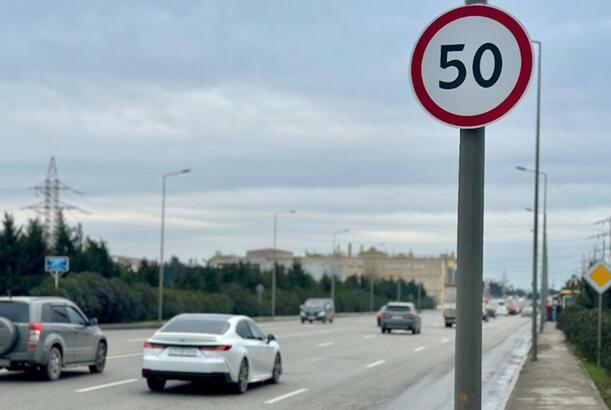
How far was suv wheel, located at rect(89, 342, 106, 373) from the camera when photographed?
22938 mm

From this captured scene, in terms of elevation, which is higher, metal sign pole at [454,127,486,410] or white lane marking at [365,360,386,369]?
metal sign pole at [454,127,486,410]

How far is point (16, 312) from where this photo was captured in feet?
67.6

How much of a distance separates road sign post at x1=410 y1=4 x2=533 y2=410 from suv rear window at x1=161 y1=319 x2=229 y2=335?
1499cm

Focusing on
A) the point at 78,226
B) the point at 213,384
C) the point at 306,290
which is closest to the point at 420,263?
the point at 306,290

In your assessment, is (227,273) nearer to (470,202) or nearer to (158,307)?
(158,307)

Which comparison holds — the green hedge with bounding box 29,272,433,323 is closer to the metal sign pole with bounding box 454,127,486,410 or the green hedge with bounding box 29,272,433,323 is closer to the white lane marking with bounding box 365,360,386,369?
the white lane marking with bounding box 365,360,386,369

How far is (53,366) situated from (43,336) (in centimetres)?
78

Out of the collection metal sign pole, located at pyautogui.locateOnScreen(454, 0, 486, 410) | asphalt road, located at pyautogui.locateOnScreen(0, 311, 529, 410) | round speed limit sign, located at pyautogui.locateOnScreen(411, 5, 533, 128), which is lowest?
asphalt road, located at pyautogui.locateOnScreen(0, 311, 529, 410)

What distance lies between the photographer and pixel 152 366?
19125mm

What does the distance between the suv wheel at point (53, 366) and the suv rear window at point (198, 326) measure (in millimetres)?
2553

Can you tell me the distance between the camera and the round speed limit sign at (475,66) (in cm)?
484

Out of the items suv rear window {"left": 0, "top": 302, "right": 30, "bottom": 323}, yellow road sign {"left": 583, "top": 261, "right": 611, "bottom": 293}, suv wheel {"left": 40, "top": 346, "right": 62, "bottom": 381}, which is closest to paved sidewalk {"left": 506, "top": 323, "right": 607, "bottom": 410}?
yellow road sign {"left": 583, "top": 261, "right": 611, "bottom": 293}

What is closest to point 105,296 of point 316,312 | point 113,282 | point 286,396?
point 113,282

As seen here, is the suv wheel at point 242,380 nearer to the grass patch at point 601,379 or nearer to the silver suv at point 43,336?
the silver suv at point 43,336
